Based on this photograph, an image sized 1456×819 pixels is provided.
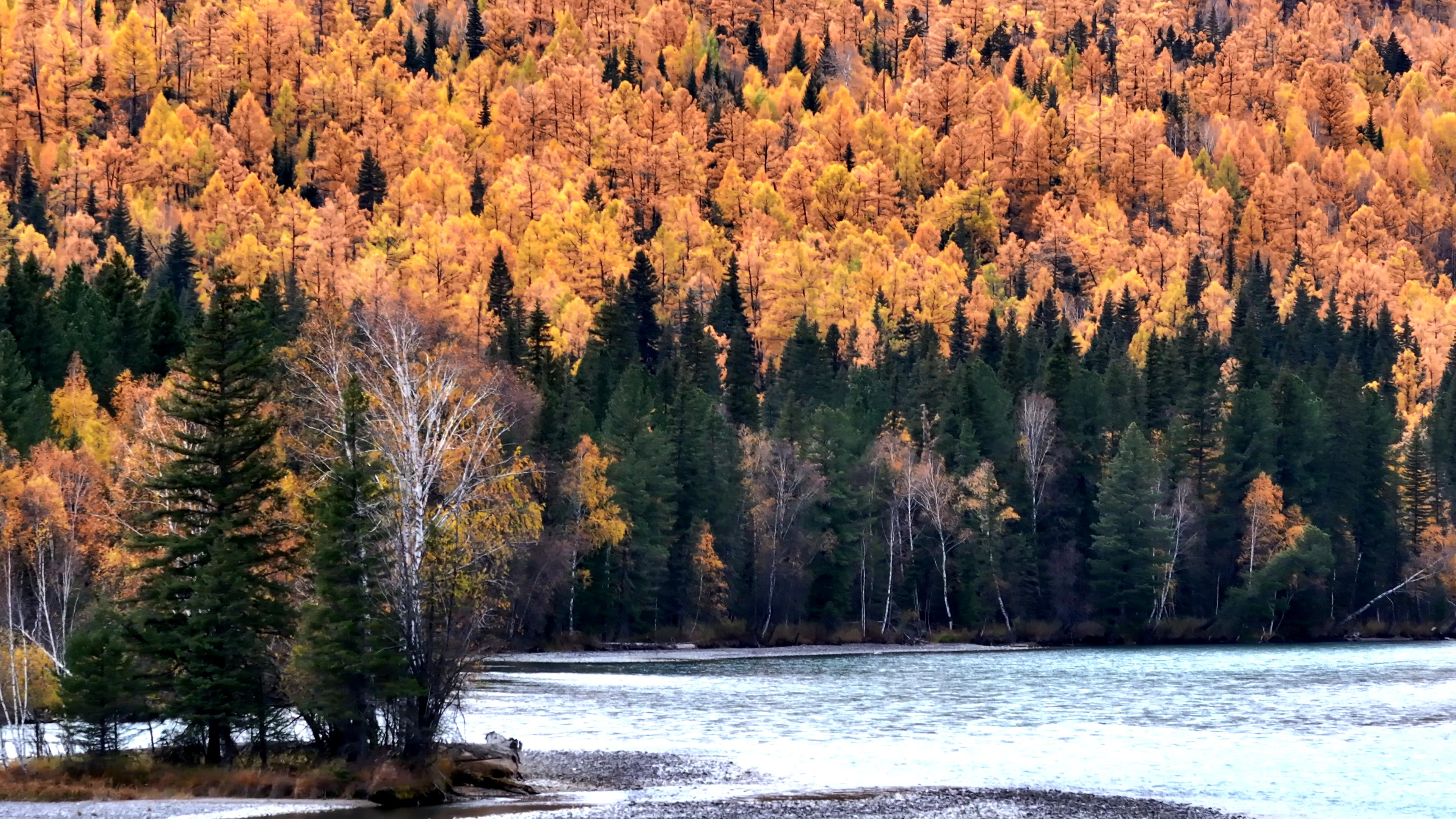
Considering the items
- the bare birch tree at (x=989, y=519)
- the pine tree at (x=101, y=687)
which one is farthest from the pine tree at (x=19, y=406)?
the bare birch tree at (x=989, y=519)

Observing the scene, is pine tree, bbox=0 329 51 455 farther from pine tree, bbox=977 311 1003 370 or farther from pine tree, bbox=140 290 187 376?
pine tree, bbox=977 311 1003 370

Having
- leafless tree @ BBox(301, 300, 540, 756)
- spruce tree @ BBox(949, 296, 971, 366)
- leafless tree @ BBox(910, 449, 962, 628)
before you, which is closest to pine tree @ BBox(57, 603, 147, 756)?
leafless tree @ BBox(301, 300, 540, 756)

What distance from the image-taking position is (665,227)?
6688 inches

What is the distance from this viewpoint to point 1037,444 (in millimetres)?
103938

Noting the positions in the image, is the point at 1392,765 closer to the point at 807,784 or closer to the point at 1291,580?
the point at 807,784

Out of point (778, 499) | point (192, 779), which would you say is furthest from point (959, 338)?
point (192, 779)

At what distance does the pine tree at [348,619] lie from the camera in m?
34.0

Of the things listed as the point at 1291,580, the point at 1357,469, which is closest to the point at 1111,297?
the point at 1357,469

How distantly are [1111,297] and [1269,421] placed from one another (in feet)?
197

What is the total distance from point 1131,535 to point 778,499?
70.5 ft

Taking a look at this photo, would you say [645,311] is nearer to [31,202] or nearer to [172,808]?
[31,202]

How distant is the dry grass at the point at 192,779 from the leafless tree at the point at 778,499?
57903 millimetres

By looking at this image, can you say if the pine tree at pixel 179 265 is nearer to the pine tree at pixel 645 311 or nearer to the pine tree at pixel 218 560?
the pine tree at pixel 645 311

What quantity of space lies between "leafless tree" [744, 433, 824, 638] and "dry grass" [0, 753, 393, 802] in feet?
190
